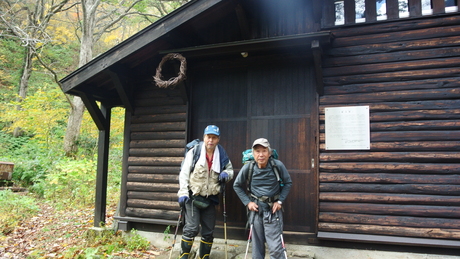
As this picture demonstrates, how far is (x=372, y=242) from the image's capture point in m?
4.69

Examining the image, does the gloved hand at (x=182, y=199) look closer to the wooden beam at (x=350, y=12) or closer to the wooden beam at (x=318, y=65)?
the wooden beam at (x=318, y=65)

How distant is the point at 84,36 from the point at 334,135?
13.4 m

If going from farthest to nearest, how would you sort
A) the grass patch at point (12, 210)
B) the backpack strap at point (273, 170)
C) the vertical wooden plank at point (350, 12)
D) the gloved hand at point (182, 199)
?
1. the grass patch at point (12, 210)
2. the vertical wooden plank at point (350, 12)
3. the gloved hand at point (182, 199)
4. the backpack strap at point (273, 170)

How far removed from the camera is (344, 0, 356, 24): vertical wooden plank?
5.27 meters

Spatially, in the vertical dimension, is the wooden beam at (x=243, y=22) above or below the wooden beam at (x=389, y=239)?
above

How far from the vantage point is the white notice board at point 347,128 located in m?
4.98

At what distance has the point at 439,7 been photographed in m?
4.82

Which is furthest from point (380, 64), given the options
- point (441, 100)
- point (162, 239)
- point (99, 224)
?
point (99, 224)

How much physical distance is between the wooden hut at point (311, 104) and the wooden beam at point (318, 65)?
0.07ft

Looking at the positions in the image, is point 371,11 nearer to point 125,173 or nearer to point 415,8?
point 415,8

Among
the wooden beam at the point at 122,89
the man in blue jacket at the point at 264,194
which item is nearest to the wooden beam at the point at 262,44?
the wooden beam at the point at 122,89

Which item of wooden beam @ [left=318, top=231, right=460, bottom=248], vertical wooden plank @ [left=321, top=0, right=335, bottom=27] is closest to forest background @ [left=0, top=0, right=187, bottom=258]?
wooden beam @ [left=318, top=231, right=460, bottom=248]

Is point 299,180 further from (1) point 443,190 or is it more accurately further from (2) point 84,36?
(2) point 84,36

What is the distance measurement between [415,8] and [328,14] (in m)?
1.38
